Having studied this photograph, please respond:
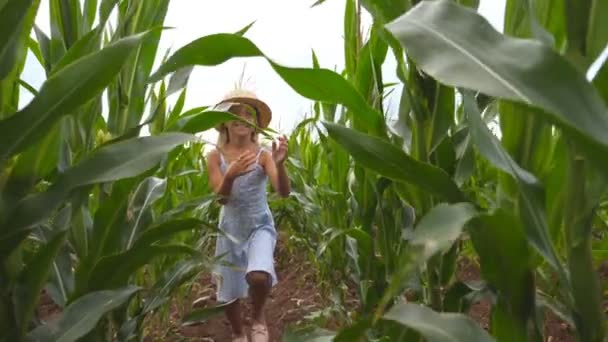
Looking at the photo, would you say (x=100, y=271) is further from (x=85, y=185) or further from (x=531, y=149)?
(x=531, y=149)

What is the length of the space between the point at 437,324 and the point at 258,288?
157 centimetres

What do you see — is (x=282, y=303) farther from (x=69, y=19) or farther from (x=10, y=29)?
(x=10, y=29)

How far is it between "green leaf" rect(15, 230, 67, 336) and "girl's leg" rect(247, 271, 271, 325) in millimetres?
1317

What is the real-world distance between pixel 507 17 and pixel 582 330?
351 mm

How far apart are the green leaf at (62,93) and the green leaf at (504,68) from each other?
0.34 m

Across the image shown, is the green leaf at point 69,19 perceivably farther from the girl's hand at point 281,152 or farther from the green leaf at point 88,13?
the girl's hand at point 281,152

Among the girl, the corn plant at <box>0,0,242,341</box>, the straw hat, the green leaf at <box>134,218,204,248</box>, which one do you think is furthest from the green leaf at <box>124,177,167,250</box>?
the straw hat

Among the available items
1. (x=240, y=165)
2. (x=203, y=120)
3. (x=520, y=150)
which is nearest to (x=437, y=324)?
(x=520, y=150)

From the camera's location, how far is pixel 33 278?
0.76 metres

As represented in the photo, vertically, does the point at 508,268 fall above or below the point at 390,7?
below

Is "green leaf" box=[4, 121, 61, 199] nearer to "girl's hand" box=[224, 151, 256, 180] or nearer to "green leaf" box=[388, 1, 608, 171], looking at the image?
"green leaf" box=[388, 1, 608, 171]

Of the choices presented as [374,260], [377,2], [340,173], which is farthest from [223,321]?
[377,2]

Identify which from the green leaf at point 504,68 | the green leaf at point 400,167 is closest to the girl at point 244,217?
the green leaf at point 400,167

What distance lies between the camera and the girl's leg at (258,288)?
6.79 feet
